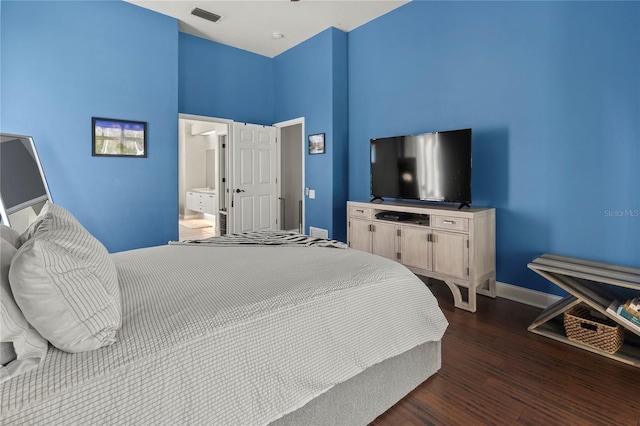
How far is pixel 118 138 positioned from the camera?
13.3 feet

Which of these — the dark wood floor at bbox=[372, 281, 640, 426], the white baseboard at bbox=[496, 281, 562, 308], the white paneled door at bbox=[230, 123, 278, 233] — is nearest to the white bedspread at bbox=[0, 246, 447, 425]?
the dark wood floor at bbox=[372, 281, 640, 426]

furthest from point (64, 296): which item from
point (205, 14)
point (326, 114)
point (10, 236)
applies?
point (205, 14)

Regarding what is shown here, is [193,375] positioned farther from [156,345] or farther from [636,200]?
[636,200]

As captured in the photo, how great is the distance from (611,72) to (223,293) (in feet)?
10.7

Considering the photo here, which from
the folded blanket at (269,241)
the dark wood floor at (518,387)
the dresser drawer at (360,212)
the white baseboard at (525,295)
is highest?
the dresser drawer at (360,212)

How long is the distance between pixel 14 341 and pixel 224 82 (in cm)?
504

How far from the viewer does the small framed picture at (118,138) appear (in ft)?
12.8

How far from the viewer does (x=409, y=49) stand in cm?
403

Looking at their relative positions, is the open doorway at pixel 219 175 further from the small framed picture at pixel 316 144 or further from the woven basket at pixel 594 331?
the woven basket at pixel 594 331

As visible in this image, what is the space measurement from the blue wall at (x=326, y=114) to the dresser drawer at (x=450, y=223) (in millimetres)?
1845

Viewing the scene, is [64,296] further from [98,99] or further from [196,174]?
[196,174]

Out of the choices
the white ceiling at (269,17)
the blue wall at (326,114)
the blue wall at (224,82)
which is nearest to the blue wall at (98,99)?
the white ceiling at (269,17)

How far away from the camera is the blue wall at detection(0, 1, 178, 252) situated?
3.51 metres

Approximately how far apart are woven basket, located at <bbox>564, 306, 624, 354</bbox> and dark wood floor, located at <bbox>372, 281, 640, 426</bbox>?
0.09m
